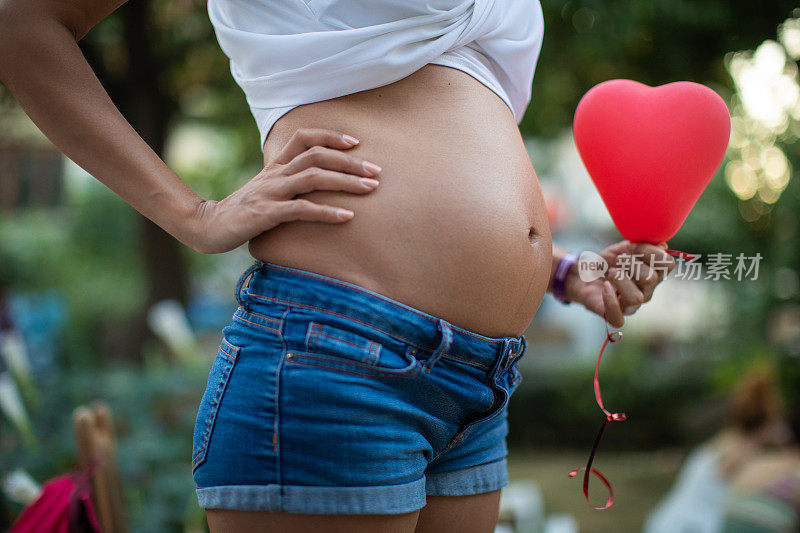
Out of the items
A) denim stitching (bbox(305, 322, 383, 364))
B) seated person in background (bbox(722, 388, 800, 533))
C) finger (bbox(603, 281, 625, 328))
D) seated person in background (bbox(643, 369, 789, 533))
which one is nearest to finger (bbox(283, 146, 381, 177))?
denim stitching (bbox(305, 322, 383, 364))

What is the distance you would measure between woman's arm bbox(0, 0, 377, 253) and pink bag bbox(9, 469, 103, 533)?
850 mm

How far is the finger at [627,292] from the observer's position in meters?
1.17

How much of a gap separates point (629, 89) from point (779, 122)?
3554 mm

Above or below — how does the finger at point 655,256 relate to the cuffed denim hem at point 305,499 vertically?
above

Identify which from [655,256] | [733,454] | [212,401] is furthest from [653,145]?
[733,454]

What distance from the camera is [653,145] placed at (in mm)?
1172

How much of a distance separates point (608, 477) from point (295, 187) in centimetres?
573

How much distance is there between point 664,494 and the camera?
18.4 ft

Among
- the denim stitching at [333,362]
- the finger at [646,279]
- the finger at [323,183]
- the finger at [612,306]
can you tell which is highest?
the finger at [646,279]

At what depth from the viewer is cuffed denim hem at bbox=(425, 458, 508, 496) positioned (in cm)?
102

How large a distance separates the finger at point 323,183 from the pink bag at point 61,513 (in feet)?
3.30

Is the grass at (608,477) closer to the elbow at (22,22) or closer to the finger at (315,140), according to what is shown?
the finger at (315,140)

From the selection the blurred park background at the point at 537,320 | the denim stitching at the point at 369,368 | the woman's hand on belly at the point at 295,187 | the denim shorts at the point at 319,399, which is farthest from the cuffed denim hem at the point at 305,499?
the blurred park background at the point at 537,320

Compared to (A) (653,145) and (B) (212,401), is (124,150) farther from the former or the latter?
(A) (653,145)
